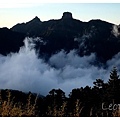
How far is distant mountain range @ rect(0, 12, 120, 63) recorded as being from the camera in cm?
15825

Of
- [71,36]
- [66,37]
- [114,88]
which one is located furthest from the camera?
[71,36]

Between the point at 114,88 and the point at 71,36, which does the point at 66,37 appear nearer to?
the point at 71,36

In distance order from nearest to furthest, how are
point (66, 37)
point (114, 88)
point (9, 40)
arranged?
1. point (114, 88)
2. point (9, 40)
3. point (66, 37)

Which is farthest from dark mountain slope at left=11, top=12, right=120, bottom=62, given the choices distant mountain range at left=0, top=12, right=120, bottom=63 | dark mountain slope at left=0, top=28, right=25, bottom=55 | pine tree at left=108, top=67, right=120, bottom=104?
pine tree at left=108, top=67, right=120, bottom=104

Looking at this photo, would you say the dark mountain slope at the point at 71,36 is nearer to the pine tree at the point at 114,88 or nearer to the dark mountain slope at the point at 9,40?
the dark mountain slope at the point at 9,40

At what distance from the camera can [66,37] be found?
7387 inches

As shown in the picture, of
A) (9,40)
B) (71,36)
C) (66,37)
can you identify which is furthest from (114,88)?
(71,36)

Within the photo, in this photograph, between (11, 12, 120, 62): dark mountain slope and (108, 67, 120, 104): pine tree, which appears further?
(11, 12, 120, 62): dark mountain slope

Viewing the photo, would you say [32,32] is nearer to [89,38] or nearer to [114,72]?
[89,38]

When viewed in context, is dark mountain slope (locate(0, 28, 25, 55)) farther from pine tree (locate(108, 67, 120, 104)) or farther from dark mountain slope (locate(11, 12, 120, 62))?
pine tree (locate(108, 67, 120, 104))

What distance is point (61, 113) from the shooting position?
666 cm

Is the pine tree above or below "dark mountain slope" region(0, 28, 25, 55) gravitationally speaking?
below

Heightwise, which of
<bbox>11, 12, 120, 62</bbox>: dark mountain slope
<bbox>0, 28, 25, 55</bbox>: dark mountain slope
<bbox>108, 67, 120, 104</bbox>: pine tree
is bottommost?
<bbox>108, 67, 120, 104</bbox>: pine tree

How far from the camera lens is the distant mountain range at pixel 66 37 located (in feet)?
519
